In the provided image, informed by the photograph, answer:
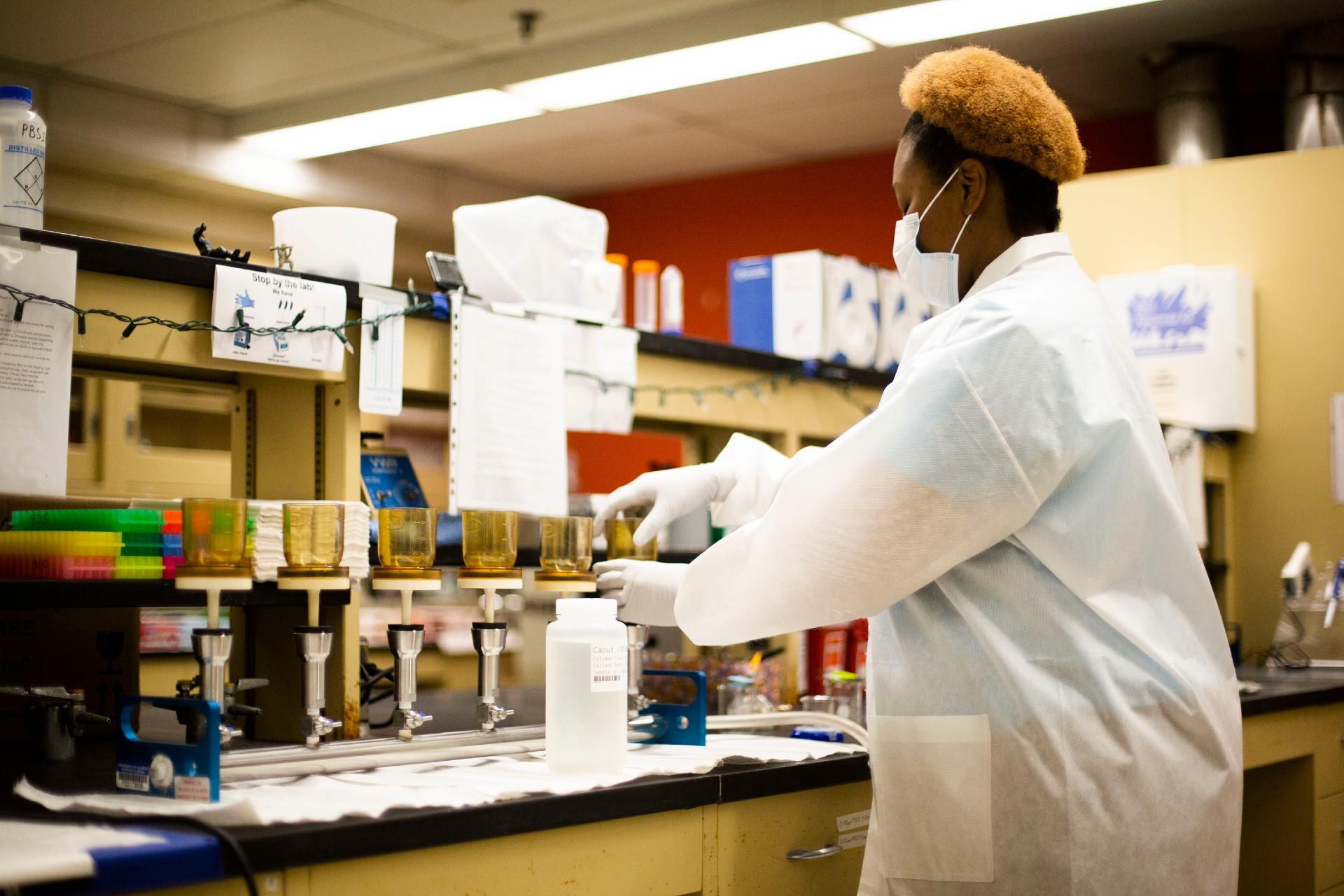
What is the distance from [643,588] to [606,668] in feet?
0.75

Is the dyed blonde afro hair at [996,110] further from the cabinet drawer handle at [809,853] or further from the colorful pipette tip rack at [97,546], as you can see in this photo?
the colorful pipette tip rack at [97,546]

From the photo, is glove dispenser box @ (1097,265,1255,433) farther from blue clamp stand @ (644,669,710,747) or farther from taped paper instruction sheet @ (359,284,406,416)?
taped paper instruction sheet @ (359,284,406,416)

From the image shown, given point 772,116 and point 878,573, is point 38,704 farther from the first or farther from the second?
point 772,116

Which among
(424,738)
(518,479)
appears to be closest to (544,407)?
(518,479)

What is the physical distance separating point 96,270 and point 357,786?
2.80ft

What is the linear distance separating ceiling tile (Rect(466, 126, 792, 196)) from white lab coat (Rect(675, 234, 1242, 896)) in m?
5.05

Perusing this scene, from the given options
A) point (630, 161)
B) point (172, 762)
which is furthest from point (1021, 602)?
point (630, 161)

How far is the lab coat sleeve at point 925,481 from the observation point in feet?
5.13

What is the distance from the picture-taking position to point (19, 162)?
1828mm

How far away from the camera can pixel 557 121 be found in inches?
247

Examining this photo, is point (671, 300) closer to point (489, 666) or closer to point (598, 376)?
point (598, 376)

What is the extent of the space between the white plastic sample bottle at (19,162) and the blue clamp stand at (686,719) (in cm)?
115

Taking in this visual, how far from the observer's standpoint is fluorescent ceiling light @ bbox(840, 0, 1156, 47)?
4.58 metres

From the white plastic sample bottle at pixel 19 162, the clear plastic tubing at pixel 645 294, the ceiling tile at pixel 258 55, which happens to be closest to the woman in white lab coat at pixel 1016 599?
the white plastic sample bottle at pixel 19 162
